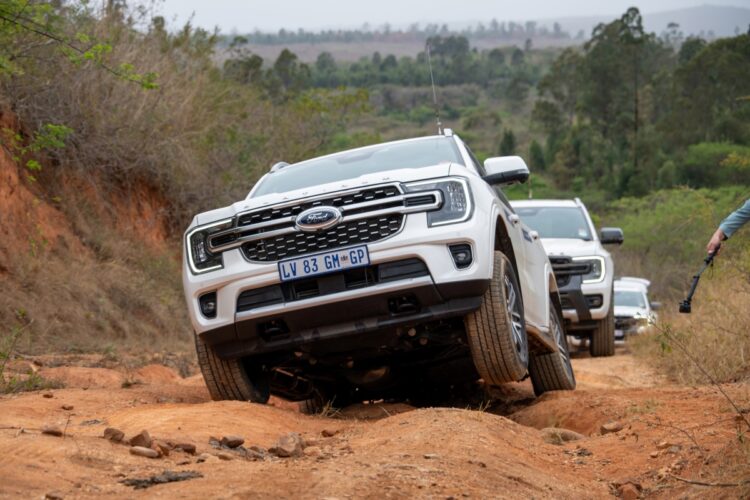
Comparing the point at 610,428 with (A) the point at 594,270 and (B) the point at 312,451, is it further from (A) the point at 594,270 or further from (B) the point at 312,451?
(A) the point at 594,270

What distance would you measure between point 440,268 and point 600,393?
6.15ft

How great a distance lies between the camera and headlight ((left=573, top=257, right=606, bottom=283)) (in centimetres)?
1511

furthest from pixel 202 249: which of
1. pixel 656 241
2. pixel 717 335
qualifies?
pixel 656 241

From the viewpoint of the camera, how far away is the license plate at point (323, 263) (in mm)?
6445

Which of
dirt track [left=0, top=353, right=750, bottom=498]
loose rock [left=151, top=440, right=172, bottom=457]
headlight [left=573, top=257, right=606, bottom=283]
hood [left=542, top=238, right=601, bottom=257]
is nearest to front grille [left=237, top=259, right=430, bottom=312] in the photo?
dirt track [left=0, top=353, right=750, bottom=498]

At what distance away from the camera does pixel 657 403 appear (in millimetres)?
7000

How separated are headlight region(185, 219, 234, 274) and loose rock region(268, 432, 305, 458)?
1660 mm

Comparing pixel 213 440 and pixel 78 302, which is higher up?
pixel 213 440

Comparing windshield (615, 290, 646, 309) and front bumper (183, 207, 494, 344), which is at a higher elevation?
front bumper (183, 207, 494, 344)

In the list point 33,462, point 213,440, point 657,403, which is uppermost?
point 33,462

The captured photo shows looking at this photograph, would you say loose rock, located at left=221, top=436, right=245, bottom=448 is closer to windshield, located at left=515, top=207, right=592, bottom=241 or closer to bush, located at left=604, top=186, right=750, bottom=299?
windshield, located at left=515, top=207, right=592, bottom=241

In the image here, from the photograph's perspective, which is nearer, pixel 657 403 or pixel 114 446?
pixel 114 446

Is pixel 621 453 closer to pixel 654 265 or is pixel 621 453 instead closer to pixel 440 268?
pixel 440 268

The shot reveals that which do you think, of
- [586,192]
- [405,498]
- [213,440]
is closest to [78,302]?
[213,440]
